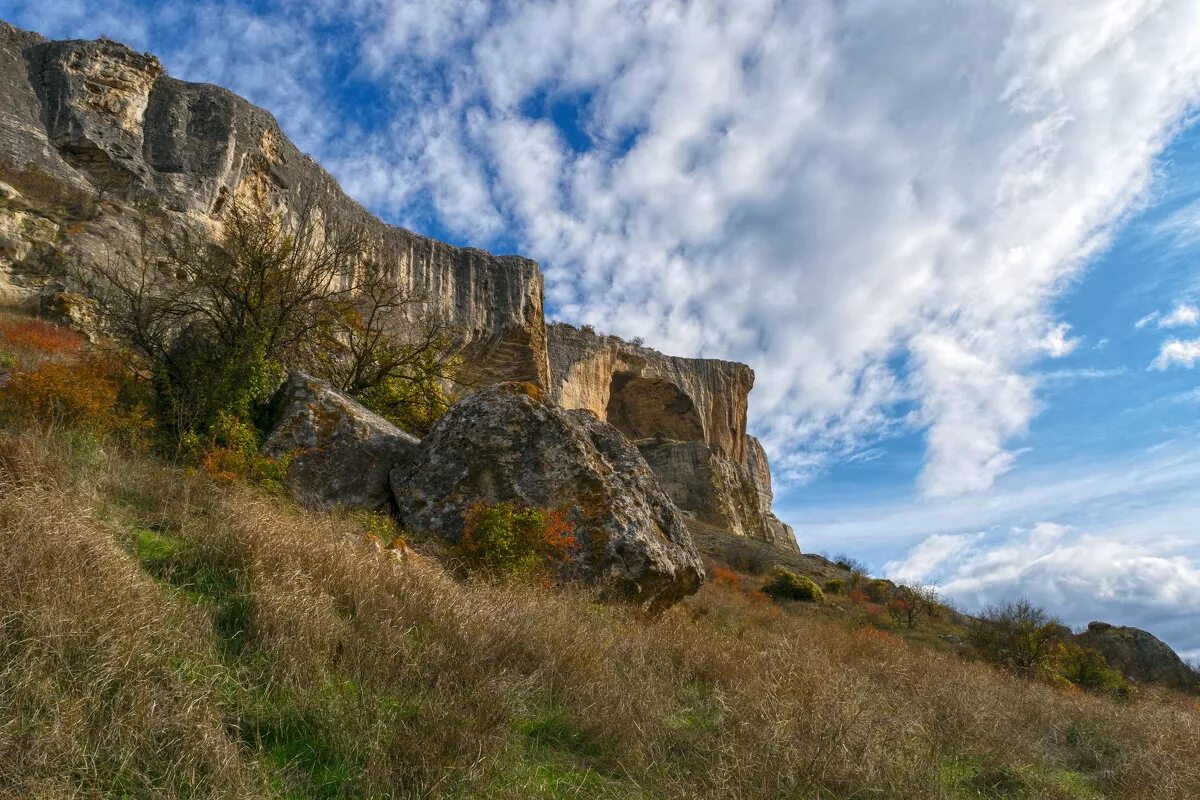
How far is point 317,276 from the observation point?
10.3 m

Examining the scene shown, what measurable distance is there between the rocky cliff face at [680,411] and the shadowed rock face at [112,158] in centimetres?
1596

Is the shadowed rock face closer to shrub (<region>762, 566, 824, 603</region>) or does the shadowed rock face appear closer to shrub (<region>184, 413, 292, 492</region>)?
shrub (<region>184, 413, 292, 492</region>)

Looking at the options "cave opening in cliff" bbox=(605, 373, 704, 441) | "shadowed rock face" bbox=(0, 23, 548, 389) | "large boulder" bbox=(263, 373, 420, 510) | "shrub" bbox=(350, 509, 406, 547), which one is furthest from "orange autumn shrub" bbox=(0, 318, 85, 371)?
"cave opening in cliff" bbox=(605, 373, 704, 441)

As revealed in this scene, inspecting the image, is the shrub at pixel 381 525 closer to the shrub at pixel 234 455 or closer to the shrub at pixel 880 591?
the shrub at pixel 234 455

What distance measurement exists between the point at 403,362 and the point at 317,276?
1873mm

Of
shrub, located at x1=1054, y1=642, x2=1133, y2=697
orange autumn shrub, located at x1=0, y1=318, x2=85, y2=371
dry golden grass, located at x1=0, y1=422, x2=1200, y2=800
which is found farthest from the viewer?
shrub, located at x1=1054, y1=642, x2=1133, y2=697

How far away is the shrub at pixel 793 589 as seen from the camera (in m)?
21.7

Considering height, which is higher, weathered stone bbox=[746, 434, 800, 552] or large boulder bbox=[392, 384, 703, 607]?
weathered stone bbox=[746, 434, 800, 552]

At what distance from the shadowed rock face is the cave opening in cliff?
23.7 m

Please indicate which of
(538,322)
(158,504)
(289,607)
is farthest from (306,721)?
(538,322)

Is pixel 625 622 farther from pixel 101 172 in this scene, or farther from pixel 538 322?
pixel 538 322

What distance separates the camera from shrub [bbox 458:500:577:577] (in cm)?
650

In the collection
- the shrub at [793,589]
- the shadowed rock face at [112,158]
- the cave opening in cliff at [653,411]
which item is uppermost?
the cave opening in cliff at [653,411]

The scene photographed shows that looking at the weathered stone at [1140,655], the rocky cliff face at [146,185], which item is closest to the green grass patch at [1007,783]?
the rocky cliff face at [146,185]
